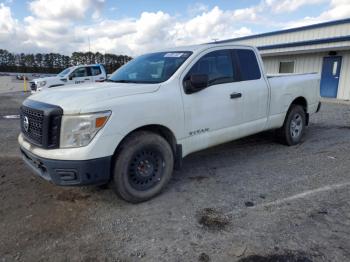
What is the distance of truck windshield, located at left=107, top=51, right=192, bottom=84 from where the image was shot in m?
4.11

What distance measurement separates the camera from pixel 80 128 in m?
3.09

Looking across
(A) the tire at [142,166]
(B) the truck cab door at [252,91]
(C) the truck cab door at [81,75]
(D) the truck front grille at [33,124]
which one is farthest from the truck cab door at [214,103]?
(C) the truck cab door at [81,75]

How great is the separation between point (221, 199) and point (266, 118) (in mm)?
2140

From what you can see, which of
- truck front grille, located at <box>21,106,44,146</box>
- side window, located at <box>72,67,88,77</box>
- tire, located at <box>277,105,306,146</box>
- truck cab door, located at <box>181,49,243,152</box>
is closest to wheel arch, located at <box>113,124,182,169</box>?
truck cab door, located at <box>181,49,243,152</box>

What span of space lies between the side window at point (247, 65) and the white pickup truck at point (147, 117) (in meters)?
0.02

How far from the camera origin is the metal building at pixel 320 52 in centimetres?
1446

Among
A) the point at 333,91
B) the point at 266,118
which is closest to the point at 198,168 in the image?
the point at 266,118

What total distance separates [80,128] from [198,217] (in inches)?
64.4

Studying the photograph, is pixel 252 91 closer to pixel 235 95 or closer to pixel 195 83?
pixel 235 95

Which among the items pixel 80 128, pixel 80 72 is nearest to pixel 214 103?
pixel 80 128

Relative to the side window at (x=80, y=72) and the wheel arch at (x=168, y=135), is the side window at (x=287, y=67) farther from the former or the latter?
the wheel arch at (x=168, y=135)

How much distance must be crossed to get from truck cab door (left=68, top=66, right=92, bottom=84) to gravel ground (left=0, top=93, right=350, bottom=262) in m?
12.1

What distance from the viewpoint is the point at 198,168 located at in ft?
16.1

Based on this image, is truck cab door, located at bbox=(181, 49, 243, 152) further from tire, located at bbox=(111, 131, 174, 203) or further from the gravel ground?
the gravel ground
